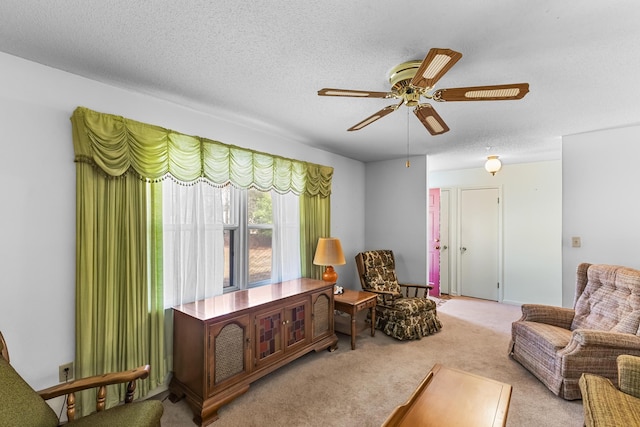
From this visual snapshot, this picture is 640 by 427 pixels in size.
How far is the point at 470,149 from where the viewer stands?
388cm

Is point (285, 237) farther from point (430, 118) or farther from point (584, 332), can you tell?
point (584, 332)

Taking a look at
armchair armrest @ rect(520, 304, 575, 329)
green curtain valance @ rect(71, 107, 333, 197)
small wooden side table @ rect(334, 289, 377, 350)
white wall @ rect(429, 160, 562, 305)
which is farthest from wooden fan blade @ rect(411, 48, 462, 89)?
white wall @ rect(429, 160, 562, 305)

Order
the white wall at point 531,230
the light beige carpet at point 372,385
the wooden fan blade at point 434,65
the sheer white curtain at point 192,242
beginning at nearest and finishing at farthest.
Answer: the wooden fan blade at point 434,65, the light beige carpet at point 372,385, the sheer white curtain at point 192,242, the white wall at point 531,230

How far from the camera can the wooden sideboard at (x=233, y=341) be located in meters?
2.04

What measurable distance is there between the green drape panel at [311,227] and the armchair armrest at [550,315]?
2.24 metres

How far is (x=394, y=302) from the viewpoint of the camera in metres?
3.53

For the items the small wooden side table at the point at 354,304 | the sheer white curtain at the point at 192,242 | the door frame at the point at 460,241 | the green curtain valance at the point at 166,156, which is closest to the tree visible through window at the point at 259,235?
the green curtain valance at the point at 166,156

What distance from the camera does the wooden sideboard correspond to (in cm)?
204

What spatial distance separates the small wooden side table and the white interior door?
2696 mm

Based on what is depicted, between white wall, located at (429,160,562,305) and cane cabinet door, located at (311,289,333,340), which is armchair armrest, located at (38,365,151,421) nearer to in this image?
cane cabinet door, located at (311,289,333,340)

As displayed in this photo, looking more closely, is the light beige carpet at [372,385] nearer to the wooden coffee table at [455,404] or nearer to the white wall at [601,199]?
the wooden coffee table at [455,404]

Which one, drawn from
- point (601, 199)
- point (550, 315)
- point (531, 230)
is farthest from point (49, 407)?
point (531, 230)

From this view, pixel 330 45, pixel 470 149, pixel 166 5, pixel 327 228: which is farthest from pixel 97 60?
pixel 470 149

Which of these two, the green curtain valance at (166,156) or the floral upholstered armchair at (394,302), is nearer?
the green curtain valance at (166,156)
